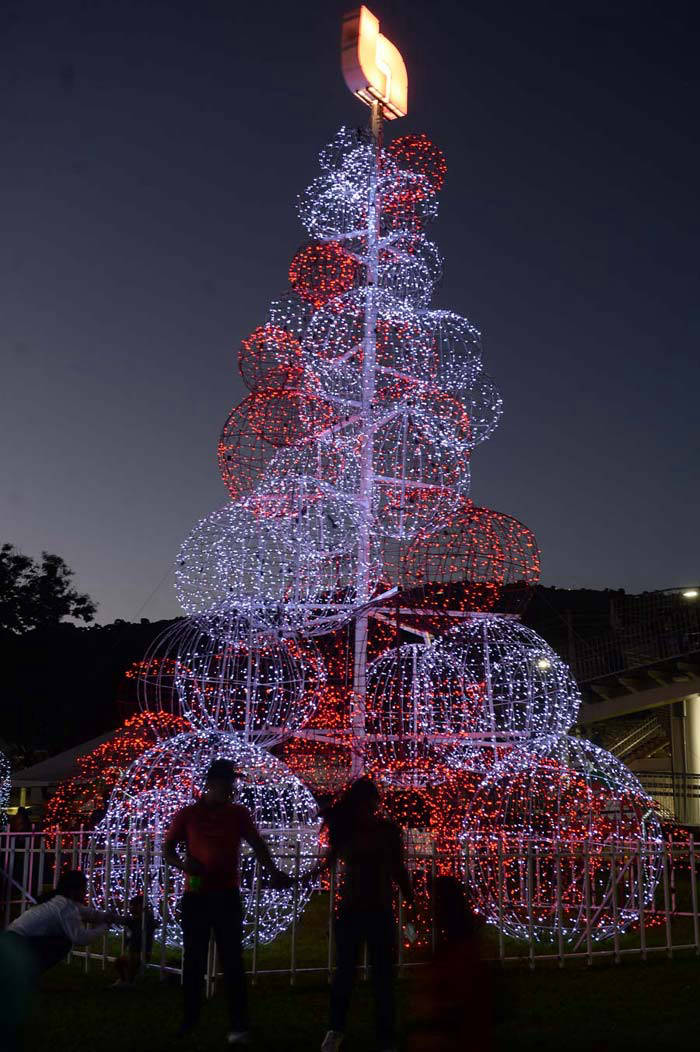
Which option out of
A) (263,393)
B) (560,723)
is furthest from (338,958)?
(263,393)

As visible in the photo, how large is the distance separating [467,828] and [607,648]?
17836 mm

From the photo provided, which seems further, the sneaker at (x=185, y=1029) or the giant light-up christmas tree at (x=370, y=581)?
the giant light-up christmas tree at (x=370, y=581)

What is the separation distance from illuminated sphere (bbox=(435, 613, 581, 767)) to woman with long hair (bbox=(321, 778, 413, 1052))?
16.4 ft

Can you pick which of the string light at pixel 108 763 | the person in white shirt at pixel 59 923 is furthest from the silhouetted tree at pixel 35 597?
the person in white shirt at pixel 59 923

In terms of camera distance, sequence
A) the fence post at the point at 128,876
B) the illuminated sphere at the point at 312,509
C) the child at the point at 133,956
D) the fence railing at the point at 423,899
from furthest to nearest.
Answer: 1. the illuminated sphere at the point at 312,509
2. the fence post at the point at 128,876
3. the fence railing at the point at 423,899
4. the child at the point at 133,956

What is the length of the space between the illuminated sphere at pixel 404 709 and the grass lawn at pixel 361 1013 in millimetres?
2291

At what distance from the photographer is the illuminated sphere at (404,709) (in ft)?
32.7

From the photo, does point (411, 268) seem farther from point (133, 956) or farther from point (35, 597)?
point (35, 597)

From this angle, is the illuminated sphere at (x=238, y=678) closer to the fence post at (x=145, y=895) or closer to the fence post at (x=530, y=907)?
the fence post at (x=145, y=895)

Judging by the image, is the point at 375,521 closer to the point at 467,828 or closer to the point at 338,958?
the point at 467,828

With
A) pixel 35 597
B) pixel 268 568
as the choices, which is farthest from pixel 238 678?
pixel 35 597

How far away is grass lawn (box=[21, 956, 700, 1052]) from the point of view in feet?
18.4

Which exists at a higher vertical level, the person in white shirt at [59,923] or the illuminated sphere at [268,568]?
the illuminated sphere at [268,568]

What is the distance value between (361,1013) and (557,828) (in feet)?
9.56
